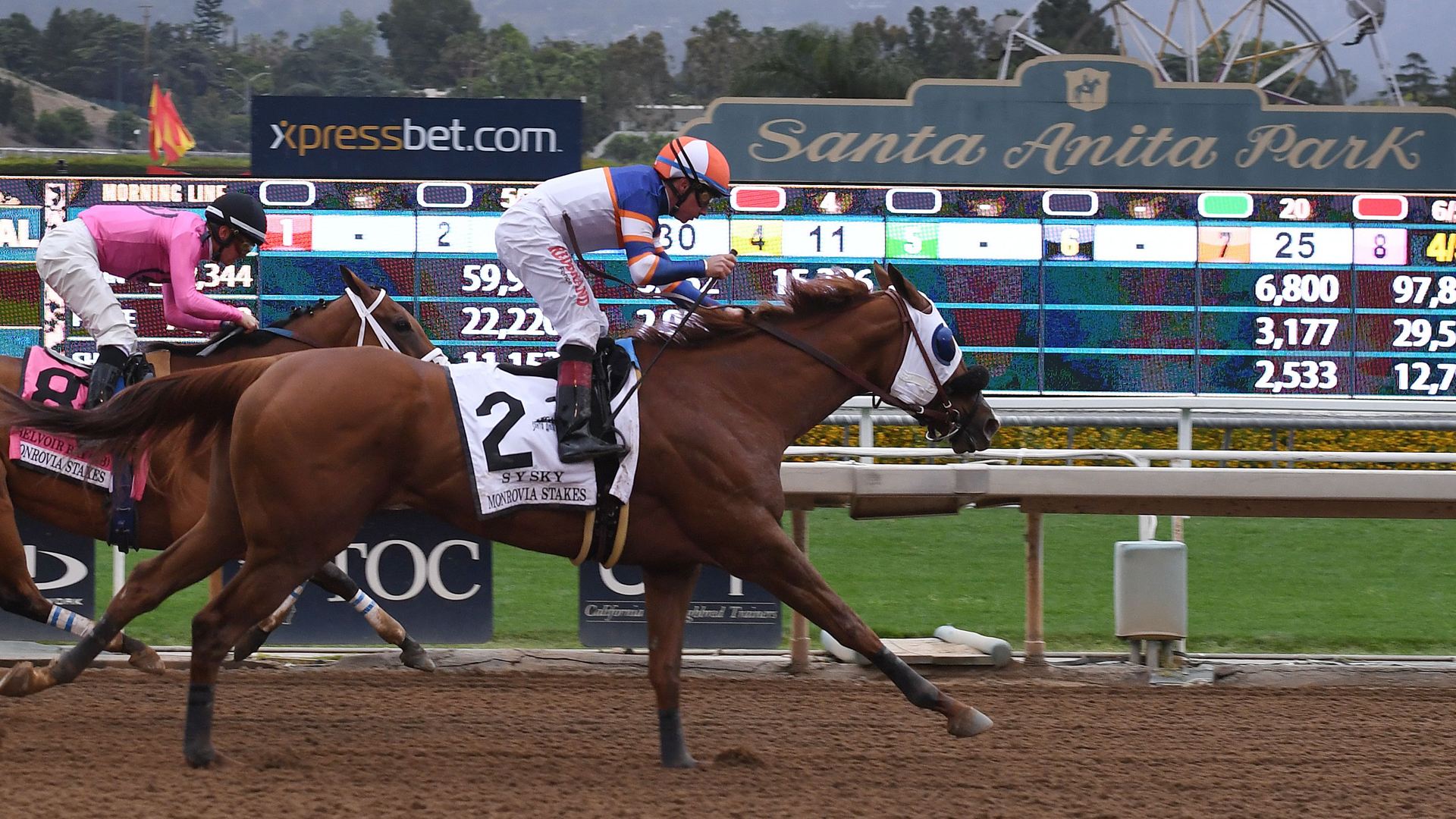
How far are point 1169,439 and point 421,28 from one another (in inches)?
2517

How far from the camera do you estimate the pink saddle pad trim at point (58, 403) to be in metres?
4.59

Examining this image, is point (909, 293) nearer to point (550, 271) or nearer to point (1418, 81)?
point (550, 271)

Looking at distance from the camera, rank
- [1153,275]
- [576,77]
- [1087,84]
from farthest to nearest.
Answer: [576,77]
[1087,84]
[1153,275]

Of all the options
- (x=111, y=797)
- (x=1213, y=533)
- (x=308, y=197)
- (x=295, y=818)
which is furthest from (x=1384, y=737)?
(x=308, y=197)

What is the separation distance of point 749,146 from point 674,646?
29.3 ft

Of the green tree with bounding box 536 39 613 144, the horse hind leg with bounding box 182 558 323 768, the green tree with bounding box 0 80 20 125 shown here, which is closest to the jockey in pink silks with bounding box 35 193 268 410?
the horse hind leg with bounding box 182 558 323 768

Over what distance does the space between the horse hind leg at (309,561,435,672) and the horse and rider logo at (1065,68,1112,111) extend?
913cm

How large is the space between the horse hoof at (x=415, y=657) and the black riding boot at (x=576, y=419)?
1.88 meters

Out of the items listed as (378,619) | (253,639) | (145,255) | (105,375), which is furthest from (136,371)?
(378,619)

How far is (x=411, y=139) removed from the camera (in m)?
10.5

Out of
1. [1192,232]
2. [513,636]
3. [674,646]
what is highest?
[1192,232]

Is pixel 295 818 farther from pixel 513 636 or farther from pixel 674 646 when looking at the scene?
pixel 513 636

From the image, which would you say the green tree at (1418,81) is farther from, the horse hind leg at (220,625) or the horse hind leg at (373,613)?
the horse hind leg at (220,625)

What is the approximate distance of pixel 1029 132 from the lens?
40.5 feet
